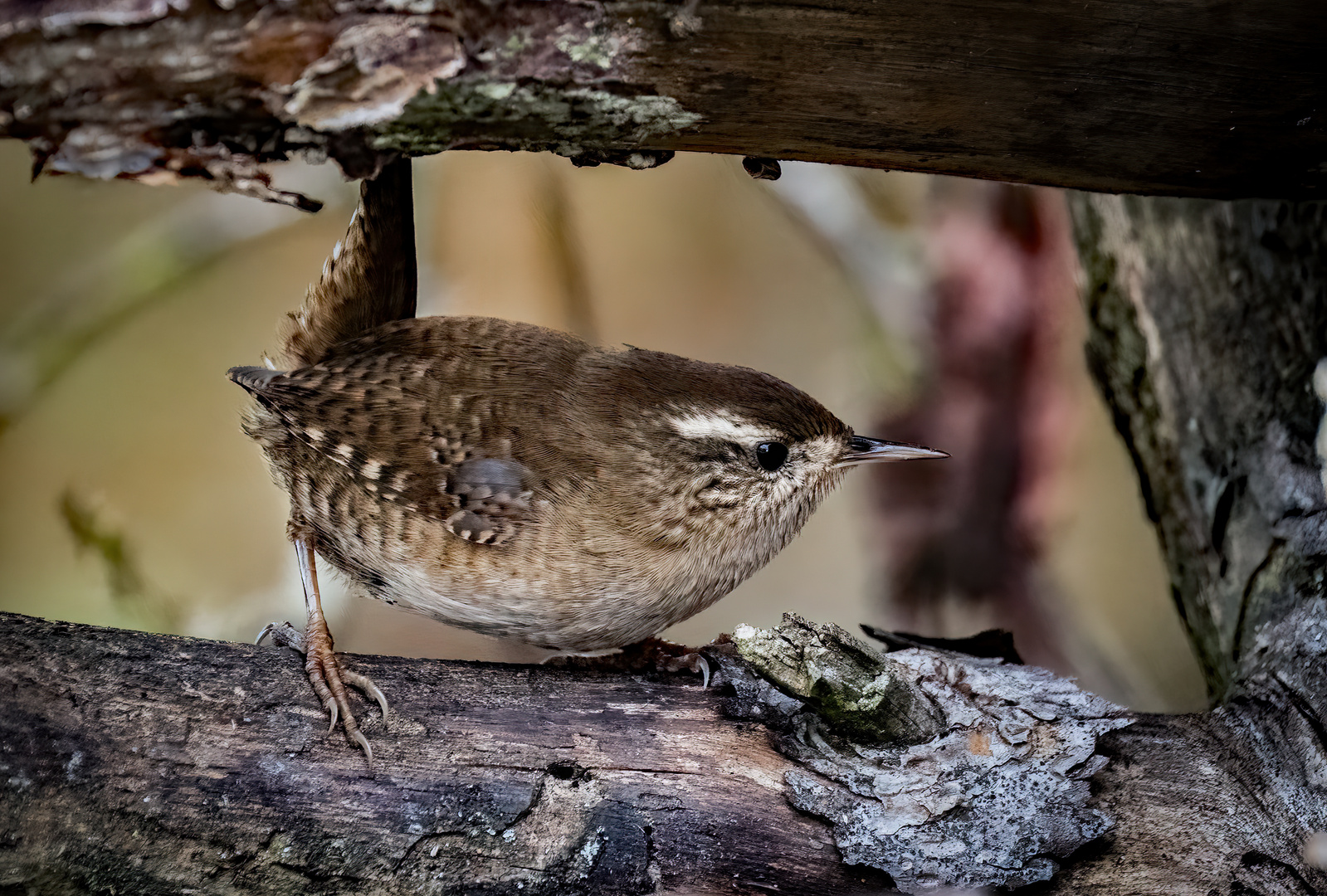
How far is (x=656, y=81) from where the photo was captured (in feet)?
4.90

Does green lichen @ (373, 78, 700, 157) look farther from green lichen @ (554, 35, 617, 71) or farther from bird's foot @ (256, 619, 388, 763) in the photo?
bird's foot @ (256, 619, 388, 763)

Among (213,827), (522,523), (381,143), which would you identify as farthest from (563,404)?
(213,827)

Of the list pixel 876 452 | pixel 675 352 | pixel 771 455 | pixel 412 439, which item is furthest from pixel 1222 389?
pixel 412 439

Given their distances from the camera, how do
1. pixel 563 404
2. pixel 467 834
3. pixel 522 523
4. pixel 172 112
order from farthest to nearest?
pixel 563 404 < pixel 522 523 < pixel 467 834 < pixel 172 112

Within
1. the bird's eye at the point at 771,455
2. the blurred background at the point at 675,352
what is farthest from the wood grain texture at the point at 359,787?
the blurred background at the point at 675,352

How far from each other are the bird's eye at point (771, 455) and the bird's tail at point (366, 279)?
93cm

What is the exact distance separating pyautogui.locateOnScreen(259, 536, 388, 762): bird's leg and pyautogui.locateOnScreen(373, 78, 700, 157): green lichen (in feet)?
2.98

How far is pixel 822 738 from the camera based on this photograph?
183cm

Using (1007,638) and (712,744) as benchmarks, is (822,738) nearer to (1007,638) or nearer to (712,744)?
(712,744)

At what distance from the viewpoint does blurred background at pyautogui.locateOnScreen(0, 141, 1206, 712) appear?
102 inches

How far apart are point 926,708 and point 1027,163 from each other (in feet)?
3.36

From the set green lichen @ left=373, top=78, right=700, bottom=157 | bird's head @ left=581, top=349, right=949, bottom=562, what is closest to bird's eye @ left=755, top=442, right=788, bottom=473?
bird's head @ left=581, top=349, right=949, bottom=562

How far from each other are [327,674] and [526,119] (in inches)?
39.9

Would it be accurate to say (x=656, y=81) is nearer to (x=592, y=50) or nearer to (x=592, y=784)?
(x=592, y=50)
